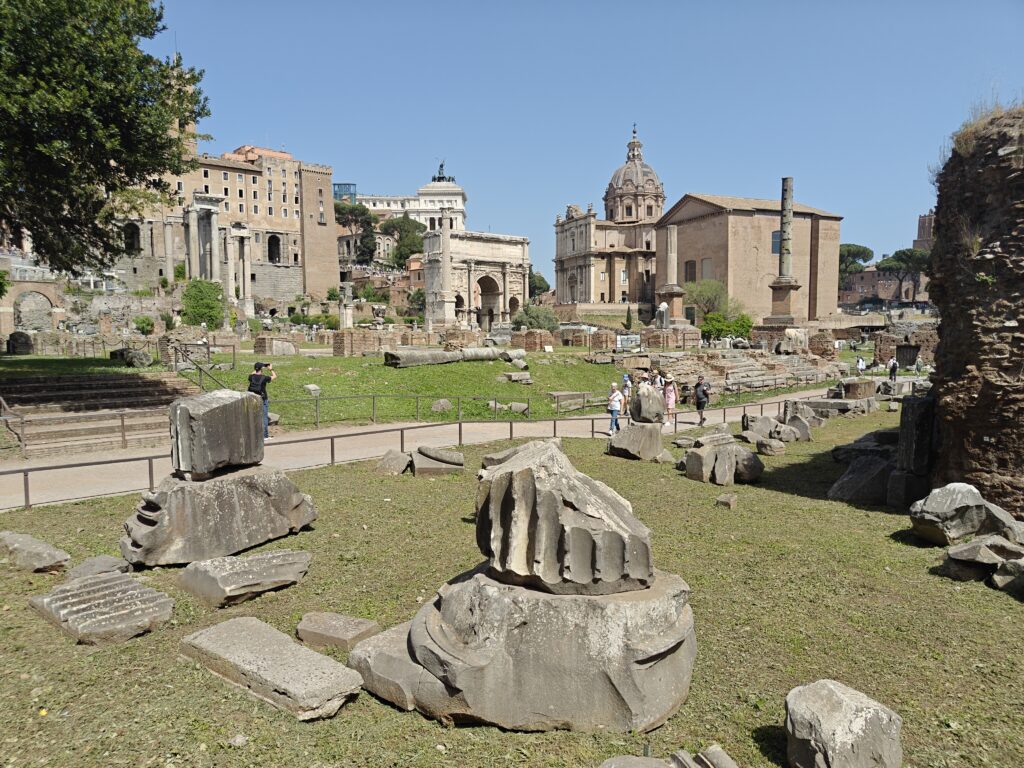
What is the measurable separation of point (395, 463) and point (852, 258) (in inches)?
4844

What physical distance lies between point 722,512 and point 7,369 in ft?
62.1

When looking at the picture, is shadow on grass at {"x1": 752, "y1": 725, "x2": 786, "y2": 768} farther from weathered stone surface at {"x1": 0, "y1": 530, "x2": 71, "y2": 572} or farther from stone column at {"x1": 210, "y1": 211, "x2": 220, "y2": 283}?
stone column at {"x1": 210, "y1": 211, "x2": 220, "y2": 283}

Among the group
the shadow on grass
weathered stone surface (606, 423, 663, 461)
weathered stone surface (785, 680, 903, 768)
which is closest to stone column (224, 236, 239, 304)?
weathered stone surface (606, 423, 663, 461)

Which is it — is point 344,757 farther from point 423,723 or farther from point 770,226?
point 770,226

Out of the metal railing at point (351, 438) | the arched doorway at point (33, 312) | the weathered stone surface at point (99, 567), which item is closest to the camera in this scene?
the weathered stone surface at point (99, 567)

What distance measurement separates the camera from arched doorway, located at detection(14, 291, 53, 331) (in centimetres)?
4419

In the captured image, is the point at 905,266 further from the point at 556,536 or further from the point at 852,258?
the point at 556,536

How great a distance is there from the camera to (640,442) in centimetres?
1247

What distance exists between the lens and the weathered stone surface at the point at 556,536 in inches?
154

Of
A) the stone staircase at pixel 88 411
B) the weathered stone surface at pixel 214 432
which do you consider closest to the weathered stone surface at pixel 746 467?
the weathered stone surface at pixel 214 432

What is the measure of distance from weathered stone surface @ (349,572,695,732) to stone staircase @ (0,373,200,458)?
10.6 m

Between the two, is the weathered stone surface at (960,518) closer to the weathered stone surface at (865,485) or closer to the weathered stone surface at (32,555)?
the weathered stone surface at (865,485)

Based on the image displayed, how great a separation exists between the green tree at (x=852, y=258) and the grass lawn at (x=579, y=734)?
383 ft

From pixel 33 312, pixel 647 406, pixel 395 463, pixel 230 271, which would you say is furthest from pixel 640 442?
pixel 230 271
